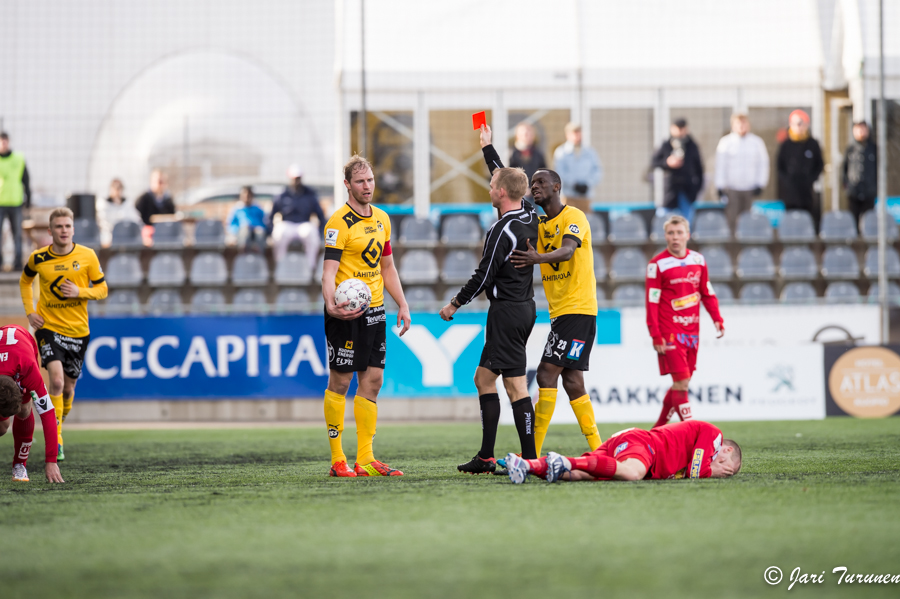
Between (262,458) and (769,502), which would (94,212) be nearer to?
(262,458)

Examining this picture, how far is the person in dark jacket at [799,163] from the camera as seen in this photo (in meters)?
15.6

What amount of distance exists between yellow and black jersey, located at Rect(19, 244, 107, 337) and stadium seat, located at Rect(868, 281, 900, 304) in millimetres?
9614

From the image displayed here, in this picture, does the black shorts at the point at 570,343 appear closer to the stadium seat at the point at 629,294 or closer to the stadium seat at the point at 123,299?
the stadium seat at the point at 629,294

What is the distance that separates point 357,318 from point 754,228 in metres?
10.9

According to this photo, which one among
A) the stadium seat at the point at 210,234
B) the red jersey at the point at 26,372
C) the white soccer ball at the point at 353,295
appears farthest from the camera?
the stadium seat at the point at 210,234

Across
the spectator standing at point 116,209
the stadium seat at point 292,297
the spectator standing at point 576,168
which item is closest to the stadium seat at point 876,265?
the spectator standing at point 576,168

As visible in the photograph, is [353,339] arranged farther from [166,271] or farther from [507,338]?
[166,271]

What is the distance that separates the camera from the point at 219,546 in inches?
149

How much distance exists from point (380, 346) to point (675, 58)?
13.9 m

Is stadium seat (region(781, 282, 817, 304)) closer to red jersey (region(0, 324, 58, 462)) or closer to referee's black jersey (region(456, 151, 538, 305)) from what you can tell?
referee's black jersey (region(456, 151, 538, 305))

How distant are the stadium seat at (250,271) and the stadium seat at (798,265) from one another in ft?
25.9

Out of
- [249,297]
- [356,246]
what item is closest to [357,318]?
[356,246]

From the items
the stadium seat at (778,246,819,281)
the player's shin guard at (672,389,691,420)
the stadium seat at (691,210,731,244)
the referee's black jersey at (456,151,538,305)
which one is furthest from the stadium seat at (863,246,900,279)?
the referee's black jersey at (456,151,538,305)

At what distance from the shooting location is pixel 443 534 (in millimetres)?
3936
